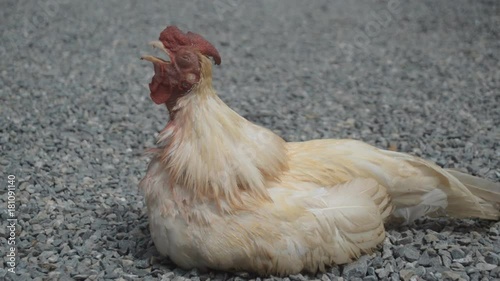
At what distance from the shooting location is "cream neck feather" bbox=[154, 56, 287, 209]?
8.75 ft

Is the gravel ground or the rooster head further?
the gravel ground

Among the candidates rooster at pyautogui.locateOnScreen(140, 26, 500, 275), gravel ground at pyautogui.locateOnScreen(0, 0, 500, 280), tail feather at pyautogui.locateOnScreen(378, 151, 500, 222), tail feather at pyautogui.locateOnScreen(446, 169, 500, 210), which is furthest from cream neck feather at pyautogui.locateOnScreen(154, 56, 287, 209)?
tail feather at pyautogui.locateOnScreen(446, 169, 500, 210)

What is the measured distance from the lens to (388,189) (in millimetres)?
2988

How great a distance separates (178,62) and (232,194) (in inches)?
25.2

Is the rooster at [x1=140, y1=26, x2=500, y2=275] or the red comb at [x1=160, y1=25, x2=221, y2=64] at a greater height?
the red comb at [x1=160, y1=25, x2=221, y2=64]

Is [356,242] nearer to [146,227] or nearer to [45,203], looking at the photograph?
[146,227]

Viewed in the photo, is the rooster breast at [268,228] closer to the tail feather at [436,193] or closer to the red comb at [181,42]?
the tail feather at [436,193]

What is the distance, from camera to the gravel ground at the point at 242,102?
3054 mm

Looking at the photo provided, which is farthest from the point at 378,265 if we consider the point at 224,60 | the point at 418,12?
the point at 418,12

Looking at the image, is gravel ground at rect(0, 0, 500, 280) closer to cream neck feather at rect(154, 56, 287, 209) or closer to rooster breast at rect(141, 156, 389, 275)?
rooster breast at rect(141, 156, 389, 275)

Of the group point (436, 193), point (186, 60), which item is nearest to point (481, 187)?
point (436, 193)

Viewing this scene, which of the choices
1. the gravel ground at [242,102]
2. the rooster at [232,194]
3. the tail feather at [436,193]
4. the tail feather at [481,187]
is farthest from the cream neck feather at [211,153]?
the tail feather at [481,187]

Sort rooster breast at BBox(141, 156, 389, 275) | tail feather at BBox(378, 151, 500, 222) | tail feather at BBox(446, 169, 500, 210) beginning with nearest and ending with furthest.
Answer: rooster breast at BBox(141, 156, 389, 275) < tail feather at BBox(378, 151, 500, 222) < tail feather at BBox(446, 169, 500, 210)

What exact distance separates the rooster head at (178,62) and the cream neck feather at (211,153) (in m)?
0.04
